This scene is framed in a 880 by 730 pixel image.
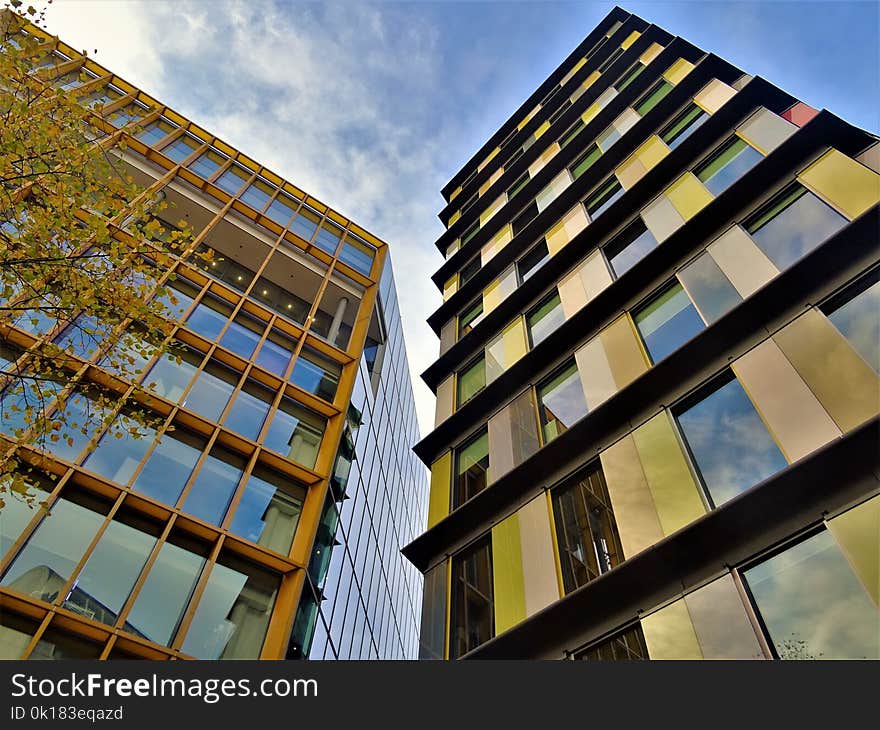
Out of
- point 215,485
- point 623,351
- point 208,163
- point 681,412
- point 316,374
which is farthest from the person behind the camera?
point 208,163

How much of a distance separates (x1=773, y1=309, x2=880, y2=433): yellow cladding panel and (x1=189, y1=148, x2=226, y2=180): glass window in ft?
89.6

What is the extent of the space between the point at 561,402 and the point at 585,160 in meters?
13.4

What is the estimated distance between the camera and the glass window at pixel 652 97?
843 inches

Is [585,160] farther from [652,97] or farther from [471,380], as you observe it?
[471,380]

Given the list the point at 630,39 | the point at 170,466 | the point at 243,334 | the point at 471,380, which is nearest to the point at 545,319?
the point at 471,380

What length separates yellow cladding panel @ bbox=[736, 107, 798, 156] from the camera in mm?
14164

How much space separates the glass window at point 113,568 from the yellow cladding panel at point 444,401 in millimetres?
8682

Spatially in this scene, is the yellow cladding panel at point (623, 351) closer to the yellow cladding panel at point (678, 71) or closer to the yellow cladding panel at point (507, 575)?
the yellow cladding panel at point (507, 575)

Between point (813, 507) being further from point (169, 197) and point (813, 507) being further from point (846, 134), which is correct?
point (169, 197)

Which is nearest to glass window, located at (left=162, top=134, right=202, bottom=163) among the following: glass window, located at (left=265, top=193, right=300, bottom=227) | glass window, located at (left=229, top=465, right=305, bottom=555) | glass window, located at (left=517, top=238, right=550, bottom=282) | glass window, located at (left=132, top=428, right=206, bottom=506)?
glass window, located at (left=265, top=193, right=300, bottom=227)

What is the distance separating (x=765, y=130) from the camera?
14922 millimetres

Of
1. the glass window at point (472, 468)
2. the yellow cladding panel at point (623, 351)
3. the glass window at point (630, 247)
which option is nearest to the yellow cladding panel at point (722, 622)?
the yellow cladding panel at point (623, 351)

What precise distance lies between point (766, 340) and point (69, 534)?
16132 millimetres

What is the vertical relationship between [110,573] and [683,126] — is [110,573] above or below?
→ below
